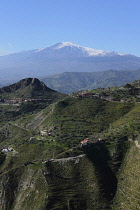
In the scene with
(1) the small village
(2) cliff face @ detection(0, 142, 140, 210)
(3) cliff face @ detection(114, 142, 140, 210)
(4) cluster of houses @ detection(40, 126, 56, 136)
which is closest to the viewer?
(3) cliff face @ detection(114, 142, 140, 210)

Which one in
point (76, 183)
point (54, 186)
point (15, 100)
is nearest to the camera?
point (54, 186)

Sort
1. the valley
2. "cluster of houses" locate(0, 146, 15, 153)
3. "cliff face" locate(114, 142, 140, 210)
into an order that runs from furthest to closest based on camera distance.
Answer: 1. "cluster of houses" locate(0, 146, 15, 153)
2. the valley
3. "cliff face" locate(114, 142, 140, 210)

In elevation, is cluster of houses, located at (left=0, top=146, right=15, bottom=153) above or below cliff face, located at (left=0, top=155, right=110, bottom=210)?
above

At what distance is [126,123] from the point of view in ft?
317

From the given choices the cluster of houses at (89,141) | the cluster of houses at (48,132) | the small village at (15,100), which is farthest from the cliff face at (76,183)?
the small village at (15,100)

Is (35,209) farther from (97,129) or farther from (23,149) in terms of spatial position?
(97,129)

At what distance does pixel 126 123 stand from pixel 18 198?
42.2 m

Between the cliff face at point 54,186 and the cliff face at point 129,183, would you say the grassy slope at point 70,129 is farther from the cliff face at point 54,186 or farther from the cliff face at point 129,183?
the cliff face at point 54,186

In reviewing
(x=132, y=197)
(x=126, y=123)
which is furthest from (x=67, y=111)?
(x=132, y=197)

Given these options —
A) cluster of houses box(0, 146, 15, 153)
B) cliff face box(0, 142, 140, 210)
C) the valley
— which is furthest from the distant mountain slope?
cliff face box(0, 142, 140, 210)

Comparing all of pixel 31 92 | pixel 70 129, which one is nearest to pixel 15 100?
pixel 31 92

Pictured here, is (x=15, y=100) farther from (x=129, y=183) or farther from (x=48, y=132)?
(x=129, y=183)

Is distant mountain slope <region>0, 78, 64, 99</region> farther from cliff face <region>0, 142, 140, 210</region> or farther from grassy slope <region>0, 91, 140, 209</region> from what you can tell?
cliff face <region>0, 142, 140, 210</region>

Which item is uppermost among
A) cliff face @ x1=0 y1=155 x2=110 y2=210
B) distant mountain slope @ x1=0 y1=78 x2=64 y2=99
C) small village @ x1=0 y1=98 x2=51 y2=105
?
distant mountain slope @ x1=0 y1=78 x2=64 y2=99
